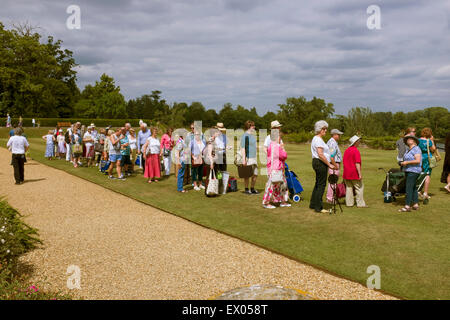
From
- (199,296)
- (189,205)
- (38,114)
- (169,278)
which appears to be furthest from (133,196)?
(38,114)

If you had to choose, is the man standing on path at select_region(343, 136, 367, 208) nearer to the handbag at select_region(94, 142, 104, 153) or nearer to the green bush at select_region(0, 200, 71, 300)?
the green bush at select_region(0, 200, 71, 300)

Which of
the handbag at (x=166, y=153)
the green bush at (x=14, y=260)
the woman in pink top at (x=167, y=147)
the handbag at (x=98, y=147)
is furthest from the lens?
the handbag at (x=98, y=147)

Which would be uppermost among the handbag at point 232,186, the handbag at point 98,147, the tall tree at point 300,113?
the tall tree at point 300,113

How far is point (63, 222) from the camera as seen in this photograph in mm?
8508

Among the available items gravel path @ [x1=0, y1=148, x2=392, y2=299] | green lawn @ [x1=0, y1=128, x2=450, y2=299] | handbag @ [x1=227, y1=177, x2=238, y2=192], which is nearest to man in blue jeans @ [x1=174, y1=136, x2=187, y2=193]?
green lawn @ [x1=0, y1=128, x2=450, y2=299]

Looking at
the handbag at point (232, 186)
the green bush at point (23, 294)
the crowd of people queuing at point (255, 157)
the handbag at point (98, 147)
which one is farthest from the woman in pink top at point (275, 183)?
the handbag at point (98, 147)

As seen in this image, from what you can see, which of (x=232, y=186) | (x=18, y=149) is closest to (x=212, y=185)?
(x=232, y=186)

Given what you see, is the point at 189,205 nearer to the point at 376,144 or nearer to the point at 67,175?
the point at 67,175

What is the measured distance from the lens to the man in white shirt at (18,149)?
510 inches

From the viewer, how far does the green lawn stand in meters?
5.36

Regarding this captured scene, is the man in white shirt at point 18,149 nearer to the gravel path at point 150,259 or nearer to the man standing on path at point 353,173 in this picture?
the gravel path at point 150,259

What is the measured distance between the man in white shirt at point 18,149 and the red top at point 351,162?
11.3 metres

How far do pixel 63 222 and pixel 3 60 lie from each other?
57490 mm

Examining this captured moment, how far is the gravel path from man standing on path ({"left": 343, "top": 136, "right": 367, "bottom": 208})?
12.7ft
